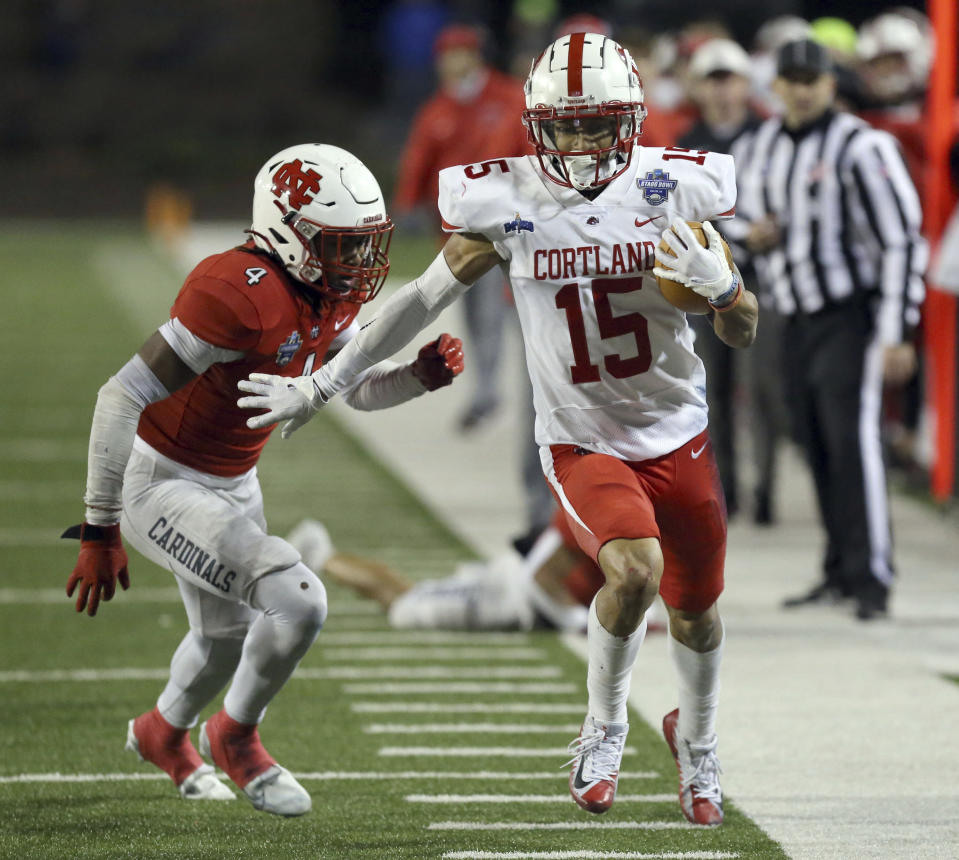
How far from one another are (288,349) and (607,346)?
2.33 ft

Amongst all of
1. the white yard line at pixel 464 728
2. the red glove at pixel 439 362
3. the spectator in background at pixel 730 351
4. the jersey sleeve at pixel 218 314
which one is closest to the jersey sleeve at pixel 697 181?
the red glove at pixel 439 362

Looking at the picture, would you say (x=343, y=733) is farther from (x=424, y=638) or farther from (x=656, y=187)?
(x=656, y=187)

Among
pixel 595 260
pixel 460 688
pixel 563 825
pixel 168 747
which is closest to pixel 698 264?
pixel 595 260

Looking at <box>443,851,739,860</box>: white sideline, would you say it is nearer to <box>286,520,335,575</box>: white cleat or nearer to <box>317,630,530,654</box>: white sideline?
<box>317,630,530,654</box>: white sideline

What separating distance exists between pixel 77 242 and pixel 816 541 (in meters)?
20.5

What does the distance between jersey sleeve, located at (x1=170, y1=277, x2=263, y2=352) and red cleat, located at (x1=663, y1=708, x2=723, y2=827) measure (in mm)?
1339

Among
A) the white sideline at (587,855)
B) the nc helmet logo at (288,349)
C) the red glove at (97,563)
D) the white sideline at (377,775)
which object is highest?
the nc helmet logo at (288,349)

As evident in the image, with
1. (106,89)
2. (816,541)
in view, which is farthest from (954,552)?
(106,89)

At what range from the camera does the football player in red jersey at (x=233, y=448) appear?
158 inches

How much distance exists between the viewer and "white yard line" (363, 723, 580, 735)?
5016 mm

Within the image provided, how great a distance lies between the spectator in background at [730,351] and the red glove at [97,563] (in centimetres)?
408

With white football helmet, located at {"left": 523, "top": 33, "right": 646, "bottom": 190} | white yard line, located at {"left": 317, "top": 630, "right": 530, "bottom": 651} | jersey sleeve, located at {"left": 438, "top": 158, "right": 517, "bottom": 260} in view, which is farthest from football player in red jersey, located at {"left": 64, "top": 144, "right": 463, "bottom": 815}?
white yard line, located at {"left": 317, "top": 630, "right": 530, "bottom": 651}

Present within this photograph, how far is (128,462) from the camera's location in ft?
13.8

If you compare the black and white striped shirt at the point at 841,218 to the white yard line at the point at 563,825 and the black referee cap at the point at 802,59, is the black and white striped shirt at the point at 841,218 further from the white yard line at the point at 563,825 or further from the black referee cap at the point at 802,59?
the white yard line at the point at 563,825
